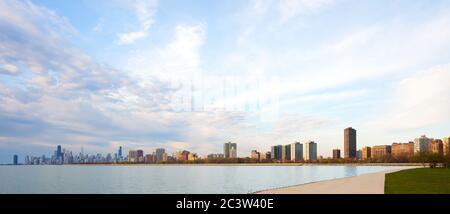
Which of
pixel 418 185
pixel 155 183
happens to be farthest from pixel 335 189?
pixel 155 183

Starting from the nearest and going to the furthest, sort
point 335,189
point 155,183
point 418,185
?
point 335,189 < point 418,185 < point 155,183

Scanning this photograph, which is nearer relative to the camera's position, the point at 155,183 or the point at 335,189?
the point at 335,189

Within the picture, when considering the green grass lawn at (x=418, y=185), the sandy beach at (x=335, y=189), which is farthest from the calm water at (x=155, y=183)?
the green grass lawn at (x=418, y=185)

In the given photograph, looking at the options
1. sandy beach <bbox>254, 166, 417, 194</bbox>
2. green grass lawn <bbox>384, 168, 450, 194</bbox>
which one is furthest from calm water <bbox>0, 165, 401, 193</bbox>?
green grass lawn <bbox>384, 168, 450, 194</bbox>

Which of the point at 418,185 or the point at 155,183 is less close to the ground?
the point at 418,185

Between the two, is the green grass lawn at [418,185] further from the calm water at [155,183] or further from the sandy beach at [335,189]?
the calm water at [155,183]

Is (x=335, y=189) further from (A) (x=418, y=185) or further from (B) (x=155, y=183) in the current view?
(B) (x=155, y=183)

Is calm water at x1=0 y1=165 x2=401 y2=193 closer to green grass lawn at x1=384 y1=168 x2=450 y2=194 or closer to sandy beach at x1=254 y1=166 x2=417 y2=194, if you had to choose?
sandy beach at x1=254 y1=166 x2=417 y2=194

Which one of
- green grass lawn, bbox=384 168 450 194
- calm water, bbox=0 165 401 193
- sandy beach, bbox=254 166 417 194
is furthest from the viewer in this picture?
calm water, bbox=0 165 401 193
